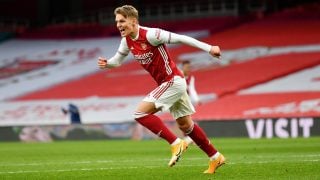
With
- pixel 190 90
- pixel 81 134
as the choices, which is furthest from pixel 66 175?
pixel 81 134

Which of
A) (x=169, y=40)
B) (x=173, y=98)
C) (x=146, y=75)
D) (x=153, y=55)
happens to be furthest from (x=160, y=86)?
(x=146, y=75)

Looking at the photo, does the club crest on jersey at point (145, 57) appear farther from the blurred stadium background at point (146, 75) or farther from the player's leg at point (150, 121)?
the blurred stadium background at point (146, 75)

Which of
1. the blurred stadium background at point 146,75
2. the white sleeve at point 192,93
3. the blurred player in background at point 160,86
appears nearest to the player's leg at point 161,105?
the blurred player in background at point 160,86

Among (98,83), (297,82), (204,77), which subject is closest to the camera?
(297,82)

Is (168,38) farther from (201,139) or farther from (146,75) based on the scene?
(146,75)

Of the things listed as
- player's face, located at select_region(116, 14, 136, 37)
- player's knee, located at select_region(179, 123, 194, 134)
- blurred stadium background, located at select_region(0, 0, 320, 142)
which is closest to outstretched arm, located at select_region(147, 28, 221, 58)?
player's face, located at select_region(116, 14, 136, 37)

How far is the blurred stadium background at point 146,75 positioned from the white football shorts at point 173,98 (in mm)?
13214

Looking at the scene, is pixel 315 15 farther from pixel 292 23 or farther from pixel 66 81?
pixel 66 81

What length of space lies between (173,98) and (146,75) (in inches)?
971

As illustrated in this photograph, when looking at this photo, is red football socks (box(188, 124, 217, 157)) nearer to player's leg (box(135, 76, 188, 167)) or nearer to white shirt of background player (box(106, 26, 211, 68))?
player's leg (box(135, 76, 188, 167))

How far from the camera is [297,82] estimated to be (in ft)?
98.4

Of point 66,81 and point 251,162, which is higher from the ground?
point 251,162

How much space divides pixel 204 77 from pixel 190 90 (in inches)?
540

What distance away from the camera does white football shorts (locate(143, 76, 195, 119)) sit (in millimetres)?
10539
